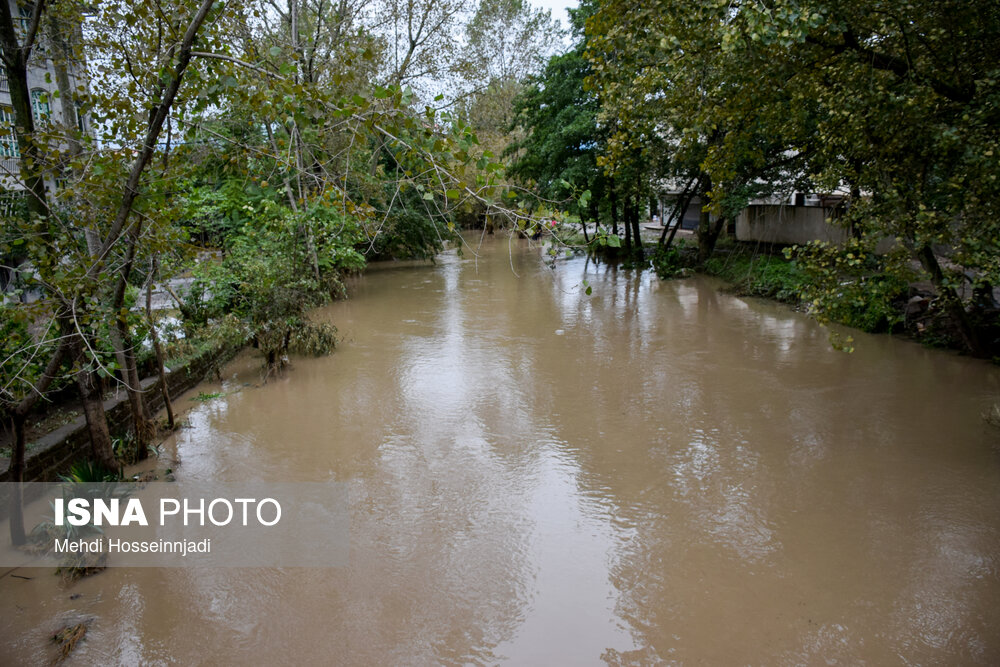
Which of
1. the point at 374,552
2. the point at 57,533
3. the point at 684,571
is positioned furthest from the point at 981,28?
the point at 57,533

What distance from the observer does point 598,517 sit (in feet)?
18.1

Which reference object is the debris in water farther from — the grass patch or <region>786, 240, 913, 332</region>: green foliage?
the grass patch

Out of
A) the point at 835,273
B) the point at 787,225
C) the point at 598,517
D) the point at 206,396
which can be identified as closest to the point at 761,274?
the point at 787,225

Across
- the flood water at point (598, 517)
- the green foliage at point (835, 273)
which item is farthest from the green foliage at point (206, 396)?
the green foliage at point (835, 273)

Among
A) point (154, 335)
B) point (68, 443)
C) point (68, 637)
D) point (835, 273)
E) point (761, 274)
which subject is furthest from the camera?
point (761, 274)

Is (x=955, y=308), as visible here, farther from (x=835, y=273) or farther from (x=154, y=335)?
(x=154, y=335)

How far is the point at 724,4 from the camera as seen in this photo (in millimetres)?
5066

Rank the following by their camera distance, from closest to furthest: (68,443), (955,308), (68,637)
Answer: (68,637) → (68,443) → (955,308)

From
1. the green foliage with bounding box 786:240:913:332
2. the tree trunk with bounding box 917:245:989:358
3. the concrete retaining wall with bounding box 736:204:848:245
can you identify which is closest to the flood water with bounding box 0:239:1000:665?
the tree trunk with bounding box 917:245:989:358

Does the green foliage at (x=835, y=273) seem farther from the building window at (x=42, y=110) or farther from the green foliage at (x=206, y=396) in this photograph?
the green foliage at (x=206, y=396)

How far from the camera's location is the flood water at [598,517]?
407cm

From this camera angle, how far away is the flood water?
4066 mm

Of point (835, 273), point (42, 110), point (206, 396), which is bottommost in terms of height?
point (206, 396)

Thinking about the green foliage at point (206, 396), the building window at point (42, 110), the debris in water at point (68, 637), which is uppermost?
the building window at point (42, 110)
